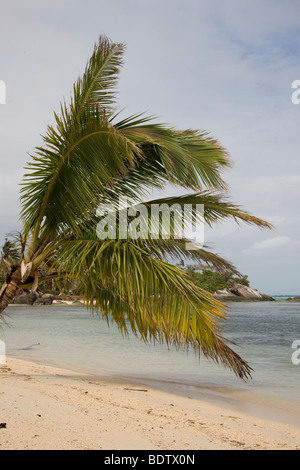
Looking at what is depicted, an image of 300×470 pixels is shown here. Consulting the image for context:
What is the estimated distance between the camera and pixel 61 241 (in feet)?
22.2

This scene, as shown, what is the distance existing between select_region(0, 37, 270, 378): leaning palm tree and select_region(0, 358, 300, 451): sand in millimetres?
912

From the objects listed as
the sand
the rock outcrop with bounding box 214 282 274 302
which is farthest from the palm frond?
the rock outcrop with bounding box 214 282 274 302

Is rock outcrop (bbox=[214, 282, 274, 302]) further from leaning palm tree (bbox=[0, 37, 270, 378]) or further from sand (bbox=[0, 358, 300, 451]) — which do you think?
leaning palm tree (bbox=[0, 37, 270, 378])

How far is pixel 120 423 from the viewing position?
229 inches

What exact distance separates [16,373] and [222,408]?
448 centimetres

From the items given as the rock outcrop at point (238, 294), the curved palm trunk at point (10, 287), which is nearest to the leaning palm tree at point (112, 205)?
the curved palm trunk at point (10, 287)

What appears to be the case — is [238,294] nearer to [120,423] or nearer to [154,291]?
[154,291]

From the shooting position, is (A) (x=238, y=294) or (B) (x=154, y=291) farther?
(A) (x=238, y=294)

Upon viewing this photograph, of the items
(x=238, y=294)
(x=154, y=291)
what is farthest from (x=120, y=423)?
(x=238, y=294)

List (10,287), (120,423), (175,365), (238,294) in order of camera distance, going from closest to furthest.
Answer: (120,423)
(10,287)
(175,365)
(238,294)

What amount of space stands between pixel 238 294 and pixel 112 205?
81968 mm

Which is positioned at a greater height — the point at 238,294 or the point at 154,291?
the point at 154,291

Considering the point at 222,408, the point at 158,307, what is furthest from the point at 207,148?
the point at 222,408

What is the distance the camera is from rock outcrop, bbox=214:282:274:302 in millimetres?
74812
